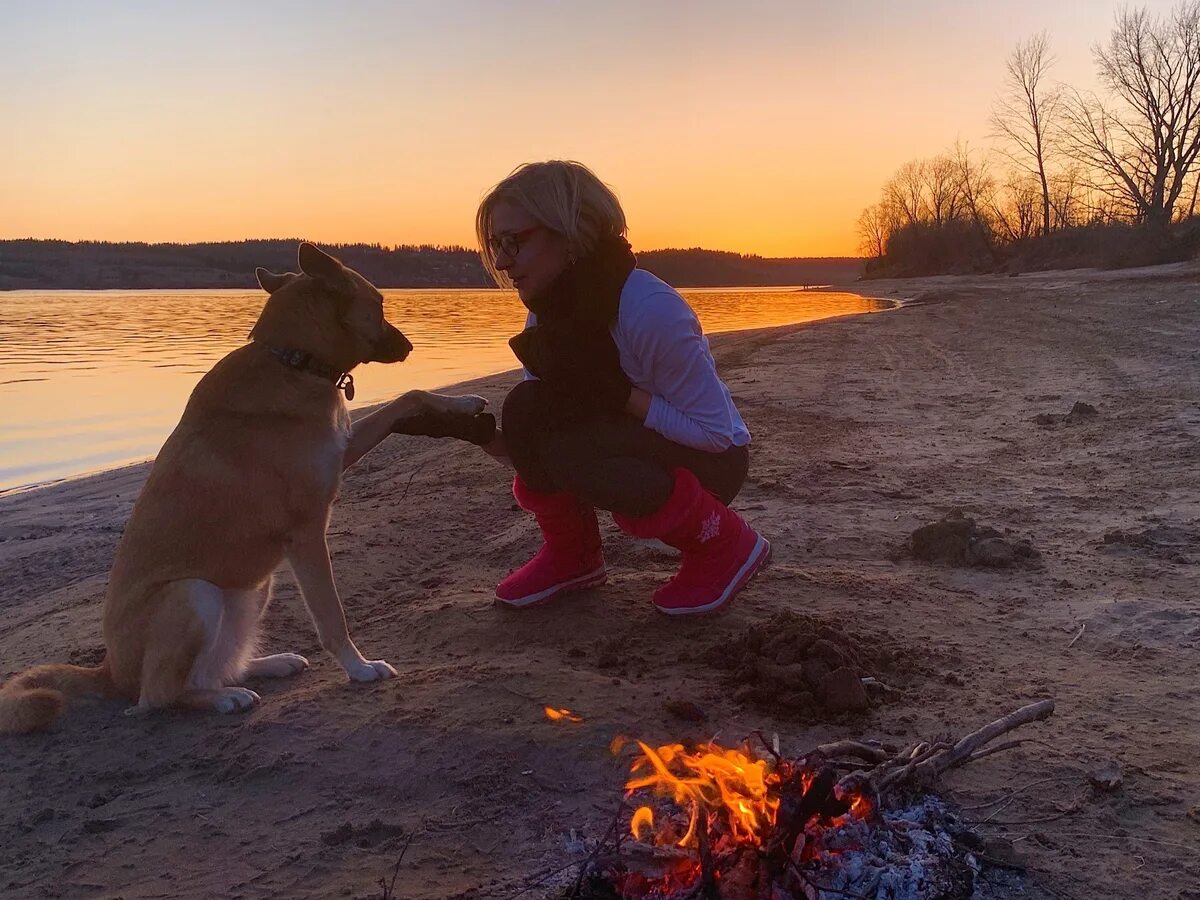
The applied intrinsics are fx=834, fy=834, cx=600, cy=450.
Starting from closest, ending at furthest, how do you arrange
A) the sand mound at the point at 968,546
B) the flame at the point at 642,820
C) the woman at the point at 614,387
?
1. the flame at the point at 642,820
2. the woman at the point at 614,387
3. the sand mound at the point at 968,546

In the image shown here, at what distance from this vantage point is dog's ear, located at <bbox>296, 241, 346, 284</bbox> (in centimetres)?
A: 390

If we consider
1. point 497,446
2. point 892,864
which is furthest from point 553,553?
point 892,864

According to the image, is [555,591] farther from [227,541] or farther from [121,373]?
[121,373]

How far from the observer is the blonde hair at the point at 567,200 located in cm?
341

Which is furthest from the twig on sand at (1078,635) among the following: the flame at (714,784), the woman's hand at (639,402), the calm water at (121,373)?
the calm water at (121,373)

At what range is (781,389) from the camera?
33.5 feet

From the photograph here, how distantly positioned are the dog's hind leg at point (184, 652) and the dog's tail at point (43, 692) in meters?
0.26

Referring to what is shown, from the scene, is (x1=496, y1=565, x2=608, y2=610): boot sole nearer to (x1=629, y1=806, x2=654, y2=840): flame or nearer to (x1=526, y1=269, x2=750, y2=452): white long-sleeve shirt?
(x1=526, y1=269, x2=750, y2=452): white long-sleeve shirt

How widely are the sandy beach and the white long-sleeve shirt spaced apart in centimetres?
87

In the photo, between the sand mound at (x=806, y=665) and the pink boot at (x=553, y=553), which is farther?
the pink boot at (x=553, y=553)

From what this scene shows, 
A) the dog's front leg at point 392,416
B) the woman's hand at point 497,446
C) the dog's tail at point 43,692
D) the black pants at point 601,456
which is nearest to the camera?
the dog's tail at point 43,692

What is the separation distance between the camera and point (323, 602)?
3.58 m

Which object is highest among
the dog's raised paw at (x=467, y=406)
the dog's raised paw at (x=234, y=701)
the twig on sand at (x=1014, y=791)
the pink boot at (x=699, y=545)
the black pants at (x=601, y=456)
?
the dog's raised paw at (x=467, y=406)

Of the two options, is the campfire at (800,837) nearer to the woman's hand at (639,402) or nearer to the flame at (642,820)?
the flame at (642,820)
